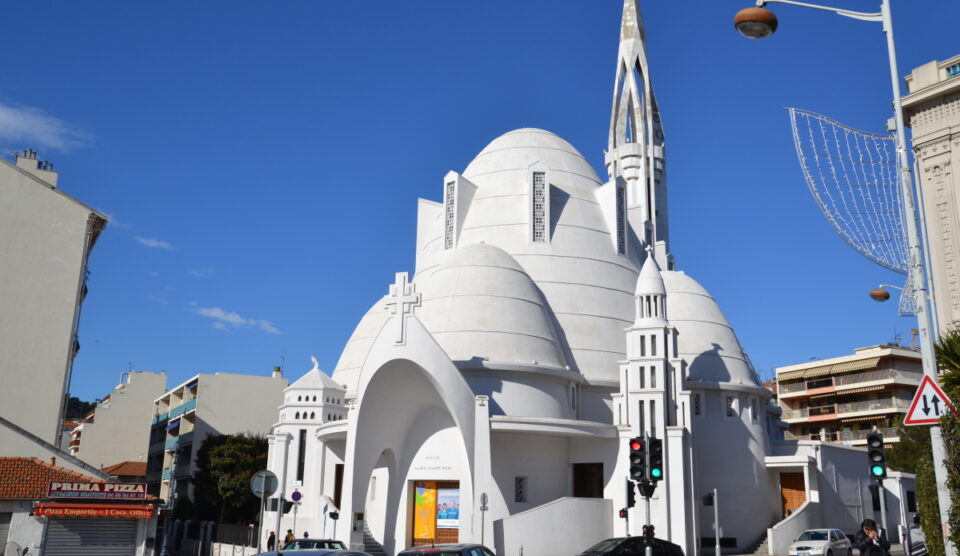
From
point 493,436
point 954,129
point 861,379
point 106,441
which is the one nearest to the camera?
point 954,129

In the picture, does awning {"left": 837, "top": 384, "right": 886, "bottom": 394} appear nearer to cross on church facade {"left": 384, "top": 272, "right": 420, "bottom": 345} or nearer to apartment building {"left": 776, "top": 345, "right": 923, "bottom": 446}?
apartment building {"left": 776, "top": 345, "right": 923, "bottom": 446}

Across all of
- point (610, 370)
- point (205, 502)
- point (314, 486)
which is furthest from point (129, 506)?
point (205, 502)

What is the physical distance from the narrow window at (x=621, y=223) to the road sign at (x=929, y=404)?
34.4 m

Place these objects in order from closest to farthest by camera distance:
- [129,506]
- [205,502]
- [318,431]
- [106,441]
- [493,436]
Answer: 1. [129,506]
2. [493,436]
3. [318,431]
4. [205,502]
5. [106,441]

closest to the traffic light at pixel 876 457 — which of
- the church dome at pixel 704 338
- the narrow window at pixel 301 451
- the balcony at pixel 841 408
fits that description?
the church dome at pixel 704 338

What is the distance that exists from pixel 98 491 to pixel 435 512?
1648cm

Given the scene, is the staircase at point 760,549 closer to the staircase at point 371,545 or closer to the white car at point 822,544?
the white car at point 822,544

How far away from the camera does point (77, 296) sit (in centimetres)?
3756

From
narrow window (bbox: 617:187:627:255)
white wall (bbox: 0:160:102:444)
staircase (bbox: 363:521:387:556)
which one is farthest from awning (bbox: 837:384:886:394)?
white wall (bbox: 0:160:102:444)

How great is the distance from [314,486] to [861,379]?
45495 mm

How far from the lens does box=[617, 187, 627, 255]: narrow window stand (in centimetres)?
4672

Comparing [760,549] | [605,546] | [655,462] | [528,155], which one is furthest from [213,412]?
[655,462]

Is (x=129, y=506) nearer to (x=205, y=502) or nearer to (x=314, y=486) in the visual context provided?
(x=314, y=486)

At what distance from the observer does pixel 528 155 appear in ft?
160
